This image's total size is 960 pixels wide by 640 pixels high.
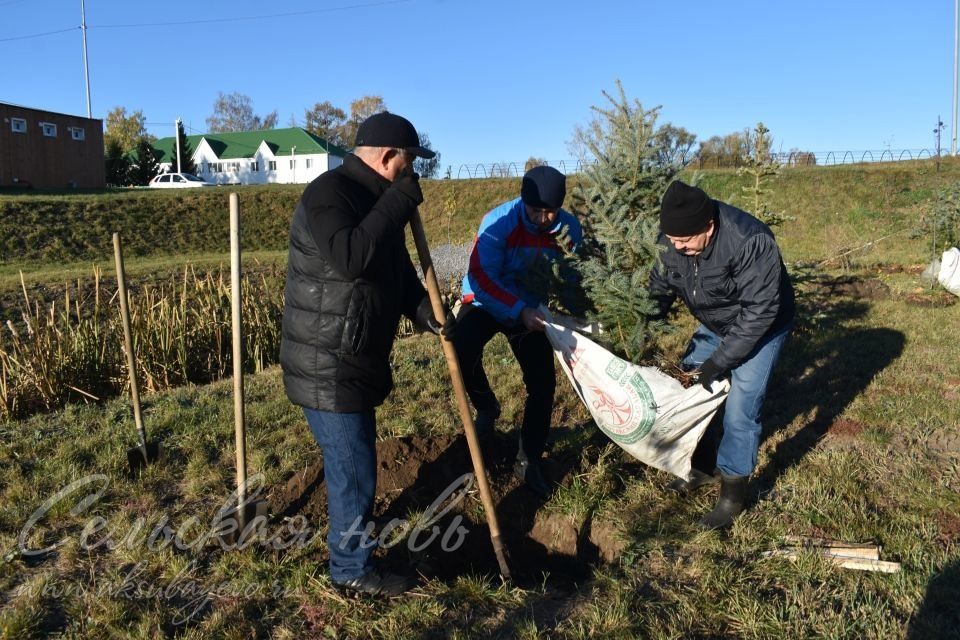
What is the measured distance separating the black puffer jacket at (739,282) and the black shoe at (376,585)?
5.98 feet

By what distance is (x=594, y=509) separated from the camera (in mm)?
3693

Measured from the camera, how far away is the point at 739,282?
10.6 feet

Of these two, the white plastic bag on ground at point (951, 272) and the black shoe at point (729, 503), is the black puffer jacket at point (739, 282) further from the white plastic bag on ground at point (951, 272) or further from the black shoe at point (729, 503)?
the white plastic bag on ground at point (951, 272)

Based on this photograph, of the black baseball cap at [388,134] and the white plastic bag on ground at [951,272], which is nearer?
the black baseball cap at [388,134]

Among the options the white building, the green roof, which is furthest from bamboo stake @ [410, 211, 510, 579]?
the green roof

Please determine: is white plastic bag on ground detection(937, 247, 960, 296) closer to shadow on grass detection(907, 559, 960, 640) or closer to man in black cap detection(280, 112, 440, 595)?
shadow on grass detection(907, 559, 960, 640)

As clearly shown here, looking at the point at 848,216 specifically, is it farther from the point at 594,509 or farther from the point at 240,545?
the point at 240,545

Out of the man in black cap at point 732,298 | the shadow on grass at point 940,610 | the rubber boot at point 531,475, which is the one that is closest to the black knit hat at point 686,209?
the man in black cap at point 732,298

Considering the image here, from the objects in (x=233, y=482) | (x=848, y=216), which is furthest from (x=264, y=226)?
(x=233, y=482)

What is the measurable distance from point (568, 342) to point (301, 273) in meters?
1.60

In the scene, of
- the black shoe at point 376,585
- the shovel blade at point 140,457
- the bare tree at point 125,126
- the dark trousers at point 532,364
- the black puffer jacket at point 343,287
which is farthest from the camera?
the bare tree at point 125,126

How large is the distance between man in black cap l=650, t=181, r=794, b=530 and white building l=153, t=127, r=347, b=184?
51601mm

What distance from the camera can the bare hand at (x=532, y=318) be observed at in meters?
3.73

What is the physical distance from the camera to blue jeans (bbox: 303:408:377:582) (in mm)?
2814
